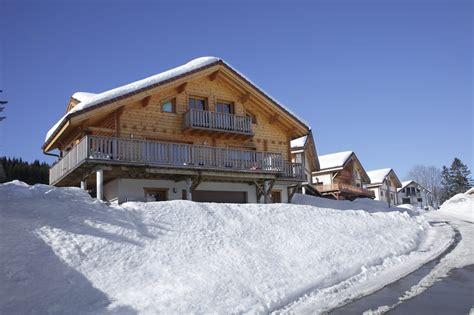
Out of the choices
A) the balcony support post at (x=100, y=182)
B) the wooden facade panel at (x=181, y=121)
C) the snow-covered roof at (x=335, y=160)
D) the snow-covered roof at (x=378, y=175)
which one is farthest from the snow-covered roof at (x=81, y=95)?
the snow-covered roof at (x=378, y=175)

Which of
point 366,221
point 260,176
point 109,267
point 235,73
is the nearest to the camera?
point 109,267

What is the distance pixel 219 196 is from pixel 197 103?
518 cm

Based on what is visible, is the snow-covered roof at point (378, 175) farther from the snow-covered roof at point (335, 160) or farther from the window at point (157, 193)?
the window at point (157, 193)

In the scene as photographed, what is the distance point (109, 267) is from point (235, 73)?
16.2 meters

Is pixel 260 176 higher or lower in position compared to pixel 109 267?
higher

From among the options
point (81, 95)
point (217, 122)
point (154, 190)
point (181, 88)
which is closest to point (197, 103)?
point (181, 88)

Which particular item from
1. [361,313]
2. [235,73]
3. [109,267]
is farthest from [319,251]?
[235,73]

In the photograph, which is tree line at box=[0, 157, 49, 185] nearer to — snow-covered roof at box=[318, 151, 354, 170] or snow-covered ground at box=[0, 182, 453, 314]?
snow-covered ground at box=[0, 182, 453, 314]

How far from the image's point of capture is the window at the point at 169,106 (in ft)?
74.0

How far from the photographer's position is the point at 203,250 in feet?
40.0

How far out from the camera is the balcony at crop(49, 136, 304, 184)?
1855 centimetres

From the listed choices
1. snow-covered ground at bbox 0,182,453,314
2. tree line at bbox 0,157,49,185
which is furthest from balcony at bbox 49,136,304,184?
tree line at bbox 0,157,49,185

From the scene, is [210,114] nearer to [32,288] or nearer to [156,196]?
[156,196]

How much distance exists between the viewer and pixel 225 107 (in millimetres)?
25328
